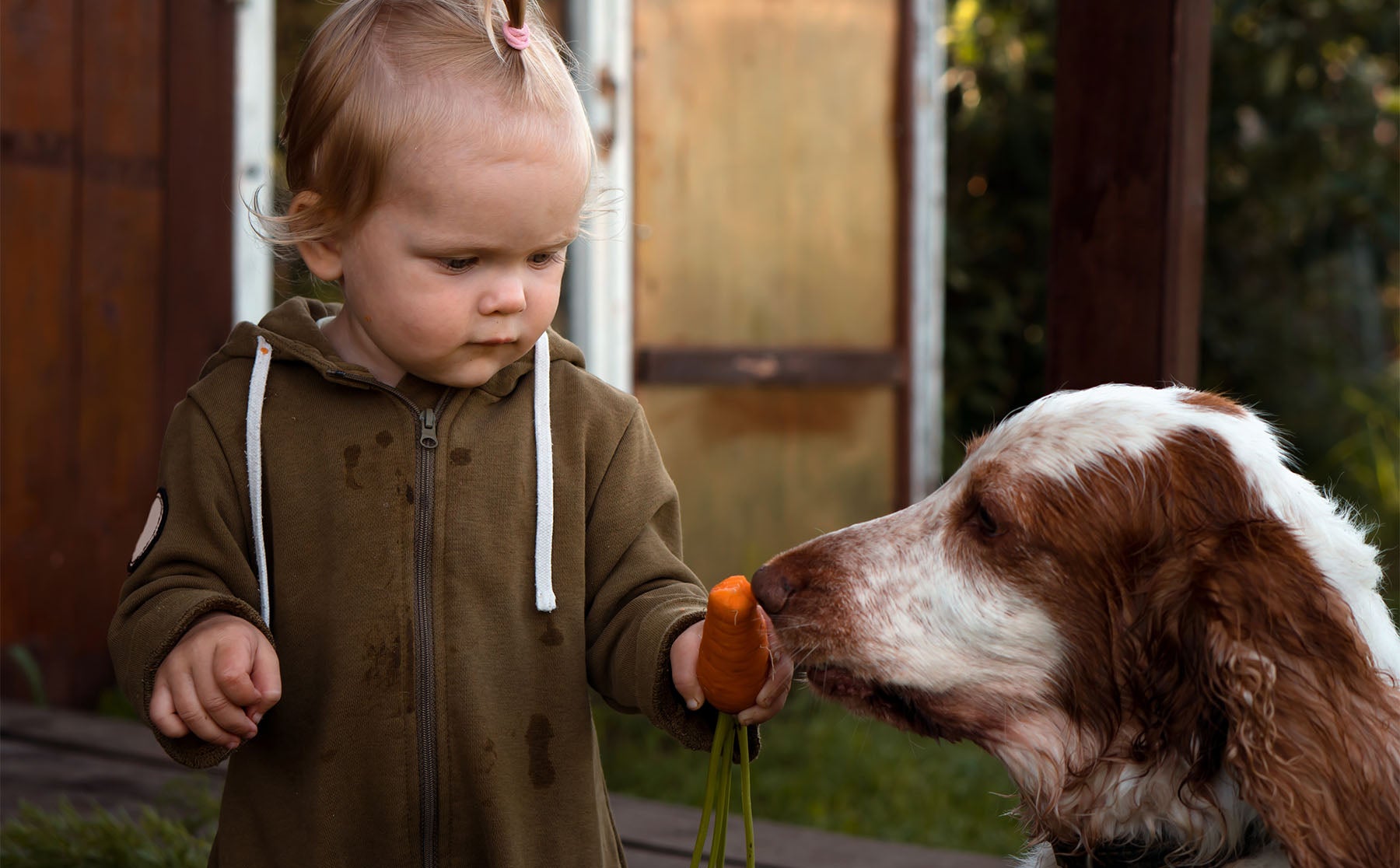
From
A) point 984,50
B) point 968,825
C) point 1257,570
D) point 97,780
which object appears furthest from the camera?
point 984,50

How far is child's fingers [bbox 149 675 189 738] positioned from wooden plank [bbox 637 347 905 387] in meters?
3.90

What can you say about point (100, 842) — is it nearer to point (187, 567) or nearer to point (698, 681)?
point (187, 567)

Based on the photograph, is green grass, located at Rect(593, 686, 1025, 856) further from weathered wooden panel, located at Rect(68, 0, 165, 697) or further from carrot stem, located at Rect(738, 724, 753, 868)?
carrot stem, located at Rect(738, 724, 753, 868)

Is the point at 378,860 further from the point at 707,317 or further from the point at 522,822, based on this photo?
the point at 707,317

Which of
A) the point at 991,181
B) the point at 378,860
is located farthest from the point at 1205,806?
the point at 991,181

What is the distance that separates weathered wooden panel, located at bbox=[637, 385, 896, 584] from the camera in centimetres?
592

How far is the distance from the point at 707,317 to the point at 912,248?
1.09 meters

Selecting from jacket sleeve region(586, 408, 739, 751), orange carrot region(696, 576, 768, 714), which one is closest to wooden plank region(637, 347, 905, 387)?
jacket sleeve region(586, 408, 739, 751)

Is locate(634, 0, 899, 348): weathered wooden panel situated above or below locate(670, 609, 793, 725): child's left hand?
above

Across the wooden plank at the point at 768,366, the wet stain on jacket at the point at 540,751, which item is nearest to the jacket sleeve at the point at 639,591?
the wet stain on jacket at the point at 540,751

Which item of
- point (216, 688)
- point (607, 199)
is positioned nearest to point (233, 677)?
point (216, 688)

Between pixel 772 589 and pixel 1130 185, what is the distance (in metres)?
1.28

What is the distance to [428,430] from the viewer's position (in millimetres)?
2070

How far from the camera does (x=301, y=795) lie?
6.66 feet
